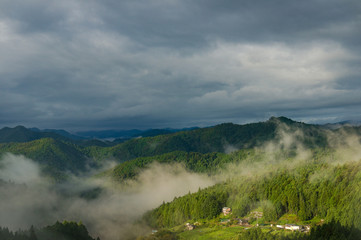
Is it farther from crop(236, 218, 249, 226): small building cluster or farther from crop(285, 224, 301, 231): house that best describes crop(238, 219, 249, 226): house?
crop(285, 224, 301, 231): house

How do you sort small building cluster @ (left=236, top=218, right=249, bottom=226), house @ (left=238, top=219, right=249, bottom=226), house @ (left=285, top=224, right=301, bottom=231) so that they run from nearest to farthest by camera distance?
house @ (left=285, top=224, right=301, bottom=231) < house @ (left=238, top=219, right=249, bottom=226) < small building cluster @ (left=236, top=218, right=249, bottom=226)

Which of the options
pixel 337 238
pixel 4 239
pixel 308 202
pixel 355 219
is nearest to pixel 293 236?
pixel 337 238

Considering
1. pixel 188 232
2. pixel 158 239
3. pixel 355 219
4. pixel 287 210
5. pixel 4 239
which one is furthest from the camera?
pixel 287 210

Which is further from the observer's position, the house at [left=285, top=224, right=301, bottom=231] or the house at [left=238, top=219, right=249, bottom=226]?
the house at [left=238, top=219, right=249, bottom=226]

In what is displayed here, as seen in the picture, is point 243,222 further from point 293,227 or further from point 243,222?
point 293,227

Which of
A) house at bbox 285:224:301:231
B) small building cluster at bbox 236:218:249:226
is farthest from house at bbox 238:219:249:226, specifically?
house at bbox 285:224:301:231

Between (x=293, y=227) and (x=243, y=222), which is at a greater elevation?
(x=293, y=227)

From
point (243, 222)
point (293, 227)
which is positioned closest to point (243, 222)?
point (243, 222)

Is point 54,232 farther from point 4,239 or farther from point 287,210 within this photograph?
point 287,210

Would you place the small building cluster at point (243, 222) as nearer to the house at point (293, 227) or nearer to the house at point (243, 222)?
the house at point (243, 222)

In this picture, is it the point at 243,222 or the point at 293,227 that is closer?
the point at 293,227

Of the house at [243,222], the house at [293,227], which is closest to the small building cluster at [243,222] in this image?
the house at [243,222]

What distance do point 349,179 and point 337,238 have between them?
345 ft

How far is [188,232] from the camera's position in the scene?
597 feet
